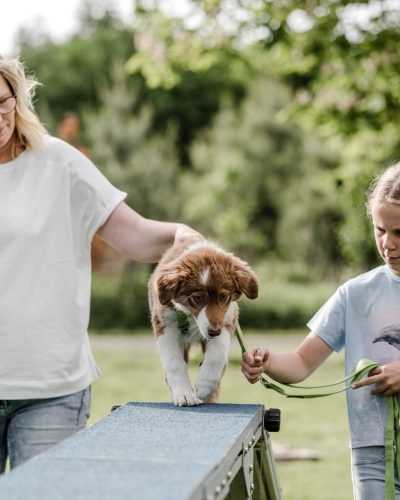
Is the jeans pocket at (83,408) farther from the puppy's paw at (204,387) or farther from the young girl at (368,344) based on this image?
the young girl at (368,344)

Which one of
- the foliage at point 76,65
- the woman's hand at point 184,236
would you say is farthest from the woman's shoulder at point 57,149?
the foliage at point 76,65

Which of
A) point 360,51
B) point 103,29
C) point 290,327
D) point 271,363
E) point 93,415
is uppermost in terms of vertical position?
point 103,29

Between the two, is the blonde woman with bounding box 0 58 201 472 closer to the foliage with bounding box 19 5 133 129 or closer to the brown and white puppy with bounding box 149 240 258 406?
the brown and white puppy with bounding box 149 240 258 406

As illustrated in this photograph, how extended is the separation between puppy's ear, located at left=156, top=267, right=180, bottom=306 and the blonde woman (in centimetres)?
30

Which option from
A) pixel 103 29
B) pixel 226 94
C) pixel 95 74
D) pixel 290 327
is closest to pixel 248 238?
pixel 290 327

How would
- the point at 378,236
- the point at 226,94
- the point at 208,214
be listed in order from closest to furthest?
the point at 378,236 → the point at 208,214 → the point at 226,94

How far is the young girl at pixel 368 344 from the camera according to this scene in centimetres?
323

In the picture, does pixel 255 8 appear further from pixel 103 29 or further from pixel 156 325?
pixel 103 29

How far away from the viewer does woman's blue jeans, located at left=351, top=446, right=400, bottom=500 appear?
126 inches

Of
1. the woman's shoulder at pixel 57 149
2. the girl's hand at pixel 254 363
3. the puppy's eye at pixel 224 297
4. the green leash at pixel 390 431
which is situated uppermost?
the woman's shoulder at pixel 57 149

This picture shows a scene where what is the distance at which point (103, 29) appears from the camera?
5416 cm

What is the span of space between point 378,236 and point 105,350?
47.9ft

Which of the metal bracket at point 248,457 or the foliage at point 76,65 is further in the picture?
the foliage at point 76,65

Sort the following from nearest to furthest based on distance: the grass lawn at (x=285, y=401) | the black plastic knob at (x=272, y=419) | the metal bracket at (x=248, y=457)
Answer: the metal bracket at (x=248, y=457), the black plastic knob at (x=272, y=419), the grass lawn at (x=285, y=401)
